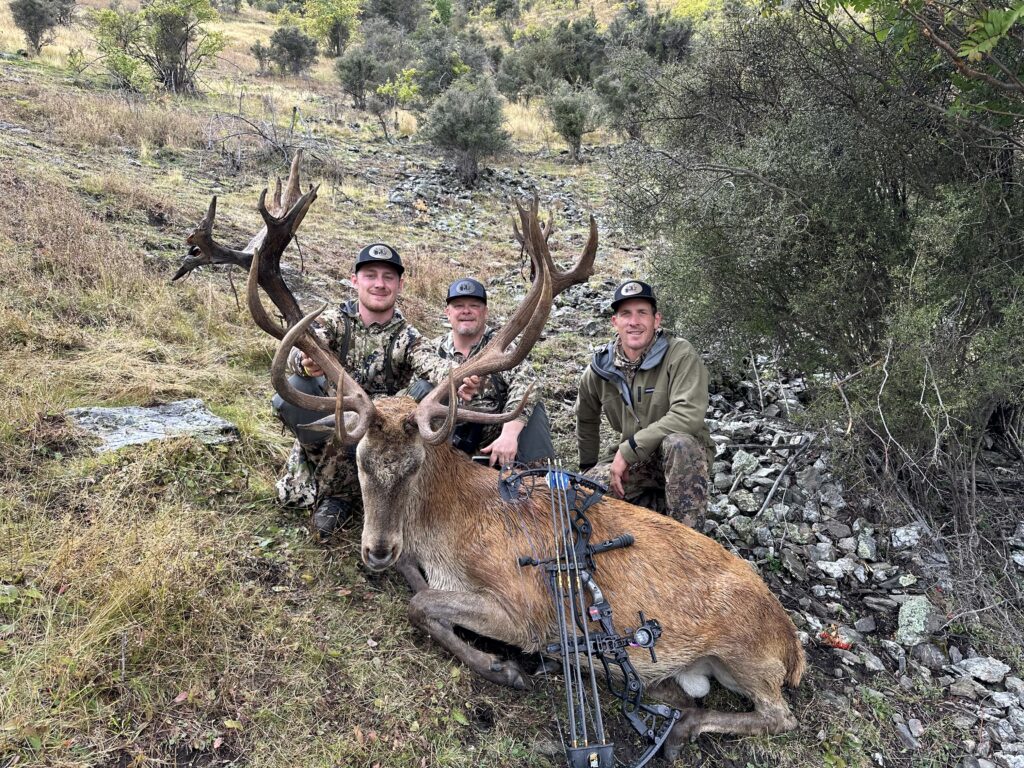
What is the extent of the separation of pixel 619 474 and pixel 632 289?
4.98ft

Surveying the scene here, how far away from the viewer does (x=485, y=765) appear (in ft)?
10.5

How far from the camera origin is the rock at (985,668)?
3.92m

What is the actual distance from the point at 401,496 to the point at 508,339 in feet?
4.47

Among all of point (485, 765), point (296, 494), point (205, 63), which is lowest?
point (485, 765)

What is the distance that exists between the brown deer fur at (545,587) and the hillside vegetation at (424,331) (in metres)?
0.18

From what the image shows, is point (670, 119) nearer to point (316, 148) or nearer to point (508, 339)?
point (508, 339)

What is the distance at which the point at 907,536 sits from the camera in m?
4.94

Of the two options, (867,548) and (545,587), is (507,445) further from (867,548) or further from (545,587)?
(867,548)

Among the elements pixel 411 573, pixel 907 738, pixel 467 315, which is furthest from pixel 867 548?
pixel 467 315

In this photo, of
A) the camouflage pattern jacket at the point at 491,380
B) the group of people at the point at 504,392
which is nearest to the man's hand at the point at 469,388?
the group of people at the point at 504,392

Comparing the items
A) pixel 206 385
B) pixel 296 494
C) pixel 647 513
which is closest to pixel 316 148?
pixel 206 385

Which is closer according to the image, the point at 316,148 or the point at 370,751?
the point at 370,751

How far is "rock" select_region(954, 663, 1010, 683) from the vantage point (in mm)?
3924

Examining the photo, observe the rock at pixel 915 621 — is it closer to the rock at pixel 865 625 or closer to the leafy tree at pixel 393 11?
the rock at pixel 865 625
